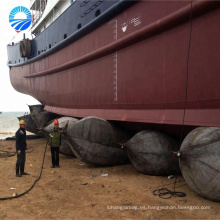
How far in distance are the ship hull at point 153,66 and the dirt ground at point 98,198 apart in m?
1.28

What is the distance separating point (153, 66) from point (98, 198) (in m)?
2.87

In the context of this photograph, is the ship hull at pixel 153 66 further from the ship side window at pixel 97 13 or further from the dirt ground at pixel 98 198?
the dirt ground at pixel 98 198

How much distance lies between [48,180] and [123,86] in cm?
278

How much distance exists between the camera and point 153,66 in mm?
5301

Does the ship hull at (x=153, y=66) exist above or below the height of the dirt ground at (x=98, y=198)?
above

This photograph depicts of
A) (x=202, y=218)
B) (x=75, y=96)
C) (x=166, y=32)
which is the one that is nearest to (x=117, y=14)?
(x=166, y=32)

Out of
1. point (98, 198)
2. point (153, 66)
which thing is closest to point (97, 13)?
point (153, 66)

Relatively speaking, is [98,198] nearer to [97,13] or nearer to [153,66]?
[153,66]

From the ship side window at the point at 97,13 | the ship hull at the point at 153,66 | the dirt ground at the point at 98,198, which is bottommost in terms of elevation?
the dirt ground at the point at 98,198

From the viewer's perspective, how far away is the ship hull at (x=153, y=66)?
14.2 ft

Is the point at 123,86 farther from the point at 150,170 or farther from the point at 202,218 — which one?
the point at 202,218

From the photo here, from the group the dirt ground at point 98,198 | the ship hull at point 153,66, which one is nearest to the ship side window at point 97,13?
the ship hull at point 153,66

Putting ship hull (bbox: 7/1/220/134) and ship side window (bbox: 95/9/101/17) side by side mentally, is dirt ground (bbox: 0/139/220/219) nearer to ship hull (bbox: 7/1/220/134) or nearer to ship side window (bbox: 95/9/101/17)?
ship hull (bbox: 7/1/220/134)

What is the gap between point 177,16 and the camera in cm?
470
